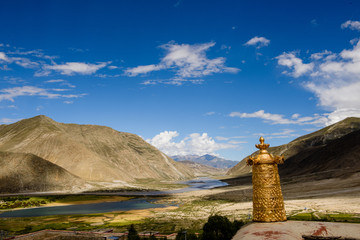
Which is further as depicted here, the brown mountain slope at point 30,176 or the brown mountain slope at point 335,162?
the brown mountain slope at point 30,176

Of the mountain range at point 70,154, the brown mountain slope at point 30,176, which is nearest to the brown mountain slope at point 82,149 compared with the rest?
the mountain range at point 70,154

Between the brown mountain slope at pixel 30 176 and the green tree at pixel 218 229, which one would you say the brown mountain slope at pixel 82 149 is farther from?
the green tree at pixel 218 229

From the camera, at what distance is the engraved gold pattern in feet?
35.4

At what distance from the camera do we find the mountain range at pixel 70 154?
10506 centimetres

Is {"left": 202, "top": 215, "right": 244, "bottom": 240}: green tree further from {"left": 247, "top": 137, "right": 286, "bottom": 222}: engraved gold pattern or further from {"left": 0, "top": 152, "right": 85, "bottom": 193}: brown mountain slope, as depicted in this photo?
{"left": 0, "top": 152, "right": 85, "bottom": 193}: brown mountain slope

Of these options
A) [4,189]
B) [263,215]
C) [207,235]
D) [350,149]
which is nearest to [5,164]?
[4,189]

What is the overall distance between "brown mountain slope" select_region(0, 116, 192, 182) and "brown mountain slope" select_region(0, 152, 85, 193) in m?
21.0

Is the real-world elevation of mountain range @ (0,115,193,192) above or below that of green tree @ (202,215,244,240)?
above

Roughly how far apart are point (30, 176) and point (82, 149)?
43489 mm

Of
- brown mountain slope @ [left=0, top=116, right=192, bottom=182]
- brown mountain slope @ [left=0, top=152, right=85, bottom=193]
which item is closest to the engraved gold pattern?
brown mountain slope @ [left=0, top=152, right=85, bottom=193]

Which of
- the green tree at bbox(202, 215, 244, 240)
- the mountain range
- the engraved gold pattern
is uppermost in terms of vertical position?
the mountain range

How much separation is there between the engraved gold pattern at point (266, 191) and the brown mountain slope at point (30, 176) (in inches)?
3953

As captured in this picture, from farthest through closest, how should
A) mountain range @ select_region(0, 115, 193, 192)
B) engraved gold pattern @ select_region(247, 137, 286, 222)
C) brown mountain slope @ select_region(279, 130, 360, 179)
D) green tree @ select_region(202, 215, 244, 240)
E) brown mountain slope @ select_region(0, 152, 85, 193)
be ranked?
mountain range @ select_region(0, 115, 193, 192) < brown mountain slope @ select_region(0, 152, 85, 193) < brown mountain slope @ select_region(279, 130, 360, 179) < green tree @ select_region(202, 215, 244, 240) < engraved gold pattern @ select_region(247, 137, 286, 222)

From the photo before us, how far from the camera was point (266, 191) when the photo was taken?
36.2 feet
